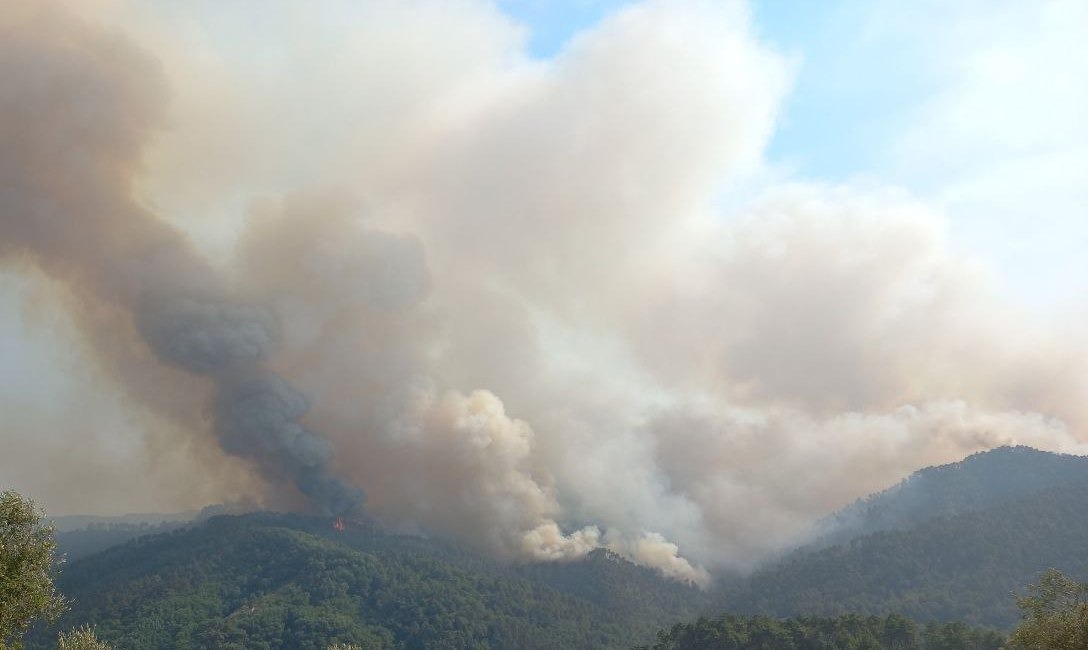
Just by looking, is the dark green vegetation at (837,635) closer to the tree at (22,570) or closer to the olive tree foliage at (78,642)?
the olive tree foliage at (78,642)

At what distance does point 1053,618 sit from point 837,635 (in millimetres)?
89463

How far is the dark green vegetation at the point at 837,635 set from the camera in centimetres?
13288

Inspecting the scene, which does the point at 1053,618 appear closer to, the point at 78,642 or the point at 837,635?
the point at 78,642

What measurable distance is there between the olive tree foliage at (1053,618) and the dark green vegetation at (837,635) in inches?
3009

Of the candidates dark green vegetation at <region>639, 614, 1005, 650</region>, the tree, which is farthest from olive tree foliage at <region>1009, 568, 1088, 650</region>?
dark green vegetation at <region>639, 614, 1005, 650</region>

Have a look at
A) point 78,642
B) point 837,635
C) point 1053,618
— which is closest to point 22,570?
point 78,642

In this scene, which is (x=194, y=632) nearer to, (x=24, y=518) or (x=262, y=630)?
(x=262, y=630)

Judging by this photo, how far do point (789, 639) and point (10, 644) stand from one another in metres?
124

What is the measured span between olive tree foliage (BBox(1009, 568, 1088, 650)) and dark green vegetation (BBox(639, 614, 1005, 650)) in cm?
7642

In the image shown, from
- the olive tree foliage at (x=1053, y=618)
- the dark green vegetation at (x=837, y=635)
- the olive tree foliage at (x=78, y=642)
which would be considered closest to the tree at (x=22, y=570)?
the olive tree foliage at (x=78, y=642)

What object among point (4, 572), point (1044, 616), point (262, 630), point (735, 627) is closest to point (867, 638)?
point (735, 627)

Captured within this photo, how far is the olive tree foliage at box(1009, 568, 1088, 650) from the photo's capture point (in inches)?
2153

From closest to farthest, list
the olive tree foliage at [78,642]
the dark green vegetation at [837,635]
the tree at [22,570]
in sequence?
the tree at [22,570]
the olive tree foliage at [78,642]
the dark green vegetation at [837,635]

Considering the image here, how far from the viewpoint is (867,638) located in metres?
135
